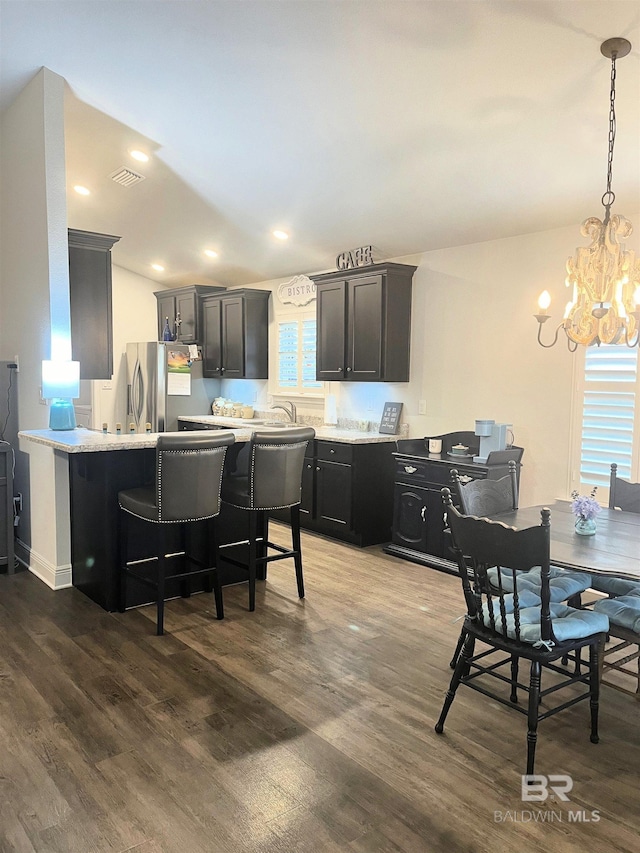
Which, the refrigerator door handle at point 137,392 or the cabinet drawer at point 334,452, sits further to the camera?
the refrigerator door handle at point 137,392

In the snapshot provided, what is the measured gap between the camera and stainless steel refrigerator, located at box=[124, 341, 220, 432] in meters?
7.17

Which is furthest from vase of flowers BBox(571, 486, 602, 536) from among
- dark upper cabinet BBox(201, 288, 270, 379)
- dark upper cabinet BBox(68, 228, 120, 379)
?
dark upper cabinet BBox(201, 288, 270, 379)

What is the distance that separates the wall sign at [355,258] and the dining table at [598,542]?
3030 millimetres

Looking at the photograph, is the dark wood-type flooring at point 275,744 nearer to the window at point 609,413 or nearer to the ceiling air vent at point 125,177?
the window at point 609,413

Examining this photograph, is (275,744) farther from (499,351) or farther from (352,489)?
(499,351)

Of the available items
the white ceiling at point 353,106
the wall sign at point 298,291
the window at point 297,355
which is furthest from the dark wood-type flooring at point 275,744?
the wall sign at point 298,291

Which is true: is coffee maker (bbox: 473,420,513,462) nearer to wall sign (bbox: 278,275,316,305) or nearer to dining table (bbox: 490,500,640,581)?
dining table (bbox: 490,500,640,581)

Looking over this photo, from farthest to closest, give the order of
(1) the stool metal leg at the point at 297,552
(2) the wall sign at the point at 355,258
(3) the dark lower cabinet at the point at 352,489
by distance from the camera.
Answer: (2) the wall sign at the point at 355,258 → (3) the dark lower cabinet at the point at 352,489 → (1) the stool metal leg at the point at 297,552

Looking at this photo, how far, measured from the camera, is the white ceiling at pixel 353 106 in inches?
113

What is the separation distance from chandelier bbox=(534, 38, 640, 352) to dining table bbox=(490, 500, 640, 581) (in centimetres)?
79

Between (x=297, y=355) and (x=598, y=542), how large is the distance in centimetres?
451

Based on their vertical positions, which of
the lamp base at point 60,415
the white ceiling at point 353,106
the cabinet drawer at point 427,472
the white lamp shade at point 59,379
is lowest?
the cabinet drawer at point 427,472

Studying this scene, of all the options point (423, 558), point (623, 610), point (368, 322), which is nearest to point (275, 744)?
point (623, 610)

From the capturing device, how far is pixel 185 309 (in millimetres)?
7645
